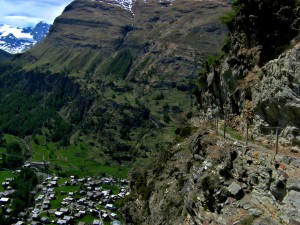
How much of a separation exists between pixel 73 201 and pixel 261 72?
5125 inches

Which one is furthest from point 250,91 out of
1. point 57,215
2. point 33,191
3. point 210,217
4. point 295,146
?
point 33,191

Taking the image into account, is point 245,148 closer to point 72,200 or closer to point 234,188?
point 234,188

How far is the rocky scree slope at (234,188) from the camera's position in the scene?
81.8 ft

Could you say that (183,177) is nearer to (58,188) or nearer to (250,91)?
(250,91)

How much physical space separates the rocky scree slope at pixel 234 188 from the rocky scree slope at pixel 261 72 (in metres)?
3.85

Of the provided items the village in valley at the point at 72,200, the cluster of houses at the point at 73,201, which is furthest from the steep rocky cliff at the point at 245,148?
the village in valley at the point at 72,200

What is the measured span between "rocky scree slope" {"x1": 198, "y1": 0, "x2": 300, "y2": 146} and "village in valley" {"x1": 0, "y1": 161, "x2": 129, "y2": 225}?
93653mm

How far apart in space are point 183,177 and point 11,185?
473 ft

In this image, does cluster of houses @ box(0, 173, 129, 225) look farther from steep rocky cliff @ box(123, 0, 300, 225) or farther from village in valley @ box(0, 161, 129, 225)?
steep rocky cliff @ box(123, 0, 300, 225)

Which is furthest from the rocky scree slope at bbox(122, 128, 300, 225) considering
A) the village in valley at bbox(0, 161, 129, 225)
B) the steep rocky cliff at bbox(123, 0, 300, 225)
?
the village in valley at bbox(0, 161, 129, 225)

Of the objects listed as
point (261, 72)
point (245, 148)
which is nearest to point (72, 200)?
point (261, 72)

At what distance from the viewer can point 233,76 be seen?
46469mm

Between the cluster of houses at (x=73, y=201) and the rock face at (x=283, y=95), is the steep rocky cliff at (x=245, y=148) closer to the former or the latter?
the rock face at (x=283, y=95)

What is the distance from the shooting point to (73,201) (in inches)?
6161
